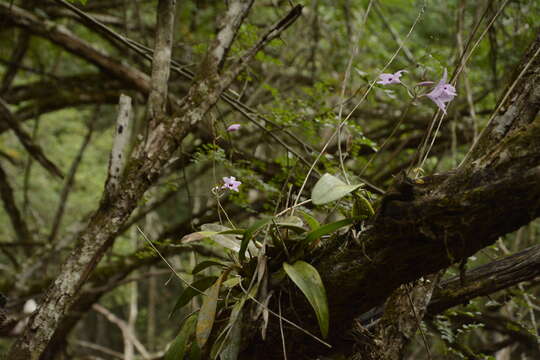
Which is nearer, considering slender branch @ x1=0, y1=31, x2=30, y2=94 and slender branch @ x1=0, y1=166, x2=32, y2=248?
slender branch @ x1=0, y1=166, x2=32, y2=248

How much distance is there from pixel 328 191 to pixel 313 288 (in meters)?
0.23

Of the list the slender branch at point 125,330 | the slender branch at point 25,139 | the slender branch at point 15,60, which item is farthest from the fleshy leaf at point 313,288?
the slender branch at point 125,330

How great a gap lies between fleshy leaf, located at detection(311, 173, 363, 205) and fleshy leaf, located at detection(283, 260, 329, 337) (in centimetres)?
19

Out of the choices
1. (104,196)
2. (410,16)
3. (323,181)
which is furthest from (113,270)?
(410,16)

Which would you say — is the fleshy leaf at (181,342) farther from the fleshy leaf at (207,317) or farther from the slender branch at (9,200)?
the slender branch at (9,200)

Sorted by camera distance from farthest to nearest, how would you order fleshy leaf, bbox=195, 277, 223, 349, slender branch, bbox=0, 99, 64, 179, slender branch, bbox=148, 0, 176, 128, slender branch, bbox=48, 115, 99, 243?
slender branch, bbox=48, 115, 99, 243, slender branch, bbox=0, 99, 64, 179, slender branch, bbox=148, 0, 176, 128, fleshy leaf, bbox=195, 277, 223, 349

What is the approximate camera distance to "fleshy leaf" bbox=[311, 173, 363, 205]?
41.7 inches

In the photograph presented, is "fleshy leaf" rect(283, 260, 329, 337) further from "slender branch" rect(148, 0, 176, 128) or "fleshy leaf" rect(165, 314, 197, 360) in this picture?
"slender branch" rect(148, 0, 176, 128)

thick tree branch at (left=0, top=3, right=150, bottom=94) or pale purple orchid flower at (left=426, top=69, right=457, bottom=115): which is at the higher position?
thick tree branch at (left=0, top=3, right=150, bottom=94)

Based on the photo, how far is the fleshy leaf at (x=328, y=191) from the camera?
1.06 metres

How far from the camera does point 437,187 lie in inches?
38.8

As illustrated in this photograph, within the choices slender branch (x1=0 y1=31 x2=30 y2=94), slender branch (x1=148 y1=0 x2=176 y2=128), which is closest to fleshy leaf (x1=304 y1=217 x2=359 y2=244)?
slender branch (x1=148 y1=0 x2=176 y2=128)

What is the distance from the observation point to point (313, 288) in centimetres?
109

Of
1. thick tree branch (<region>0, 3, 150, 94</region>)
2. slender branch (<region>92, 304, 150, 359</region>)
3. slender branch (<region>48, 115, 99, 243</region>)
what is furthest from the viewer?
slender branch (<region>48, 115, 99, 243</region>)
